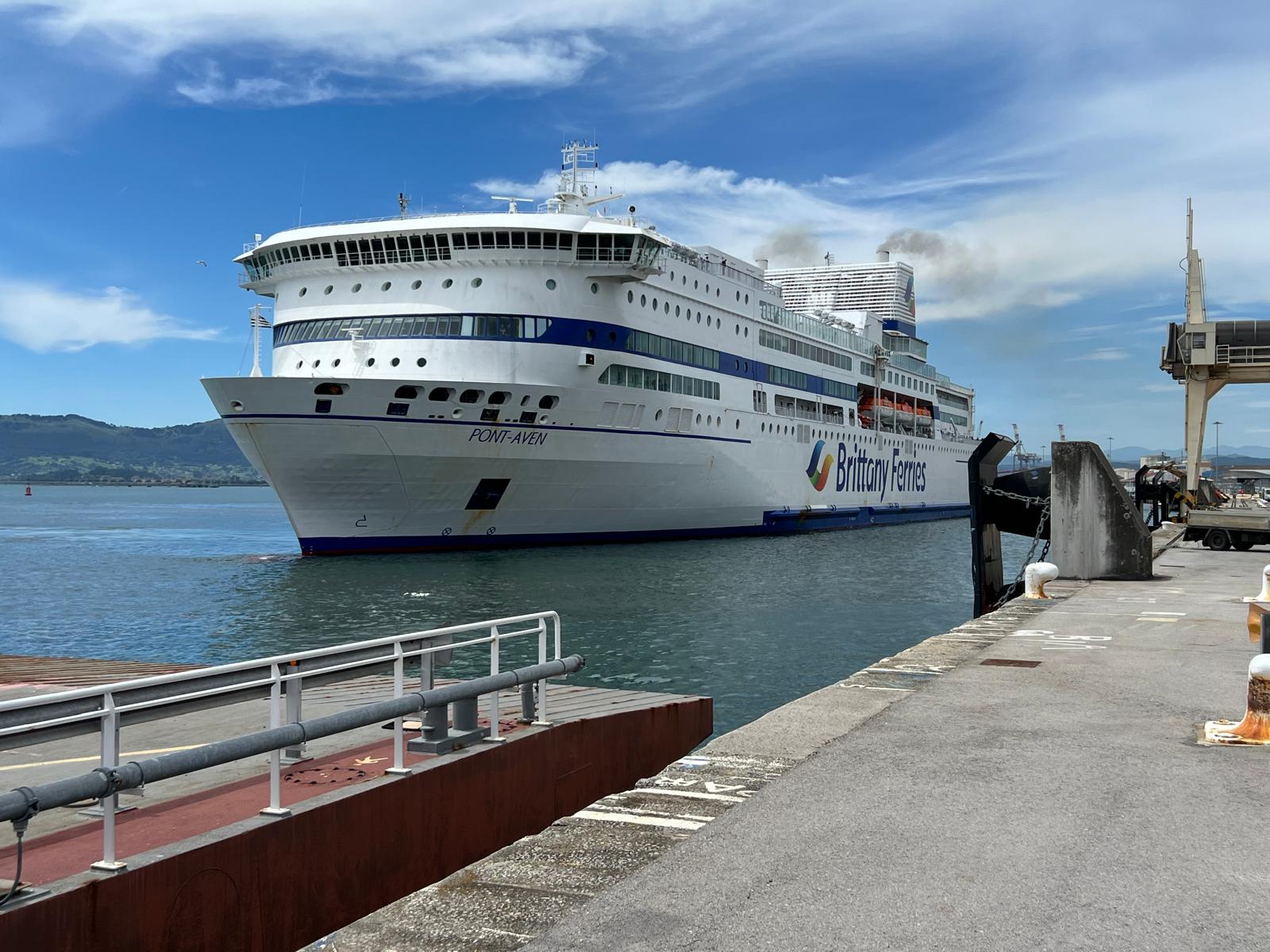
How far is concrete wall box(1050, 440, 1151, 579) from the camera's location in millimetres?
17594

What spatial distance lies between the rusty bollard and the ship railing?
408 centimetres

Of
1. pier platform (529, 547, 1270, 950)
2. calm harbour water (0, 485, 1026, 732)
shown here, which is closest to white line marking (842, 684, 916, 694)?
pier platform (529, 547, 1270, 950)

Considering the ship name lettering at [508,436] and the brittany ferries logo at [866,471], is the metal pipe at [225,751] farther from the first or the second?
the brittany ferries logo at [866,471]

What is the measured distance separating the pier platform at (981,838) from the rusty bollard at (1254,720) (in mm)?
118

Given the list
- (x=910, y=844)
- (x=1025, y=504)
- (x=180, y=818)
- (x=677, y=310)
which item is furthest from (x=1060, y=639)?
(x=677, y=310)

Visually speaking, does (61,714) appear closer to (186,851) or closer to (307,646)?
(186,851)

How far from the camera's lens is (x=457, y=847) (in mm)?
Answer: 5719

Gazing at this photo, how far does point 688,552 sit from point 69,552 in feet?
85.9

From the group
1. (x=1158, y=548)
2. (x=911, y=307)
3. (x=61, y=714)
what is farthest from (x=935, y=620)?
(x=911, y=307)

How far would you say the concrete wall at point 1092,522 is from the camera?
17594 millimetres

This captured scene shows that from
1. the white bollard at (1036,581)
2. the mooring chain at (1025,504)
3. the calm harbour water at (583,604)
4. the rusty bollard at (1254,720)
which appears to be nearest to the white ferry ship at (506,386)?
the calm harbour water at (583,604)

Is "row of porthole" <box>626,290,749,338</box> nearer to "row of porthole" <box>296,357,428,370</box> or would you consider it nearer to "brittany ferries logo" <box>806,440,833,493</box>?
"row of porthole" <box>296,357,428,370</box>

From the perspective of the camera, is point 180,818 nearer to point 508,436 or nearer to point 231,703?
point 231,703

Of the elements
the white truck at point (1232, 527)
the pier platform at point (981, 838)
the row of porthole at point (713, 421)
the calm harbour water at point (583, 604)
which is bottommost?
the calm harbour water at point (583, 604)
